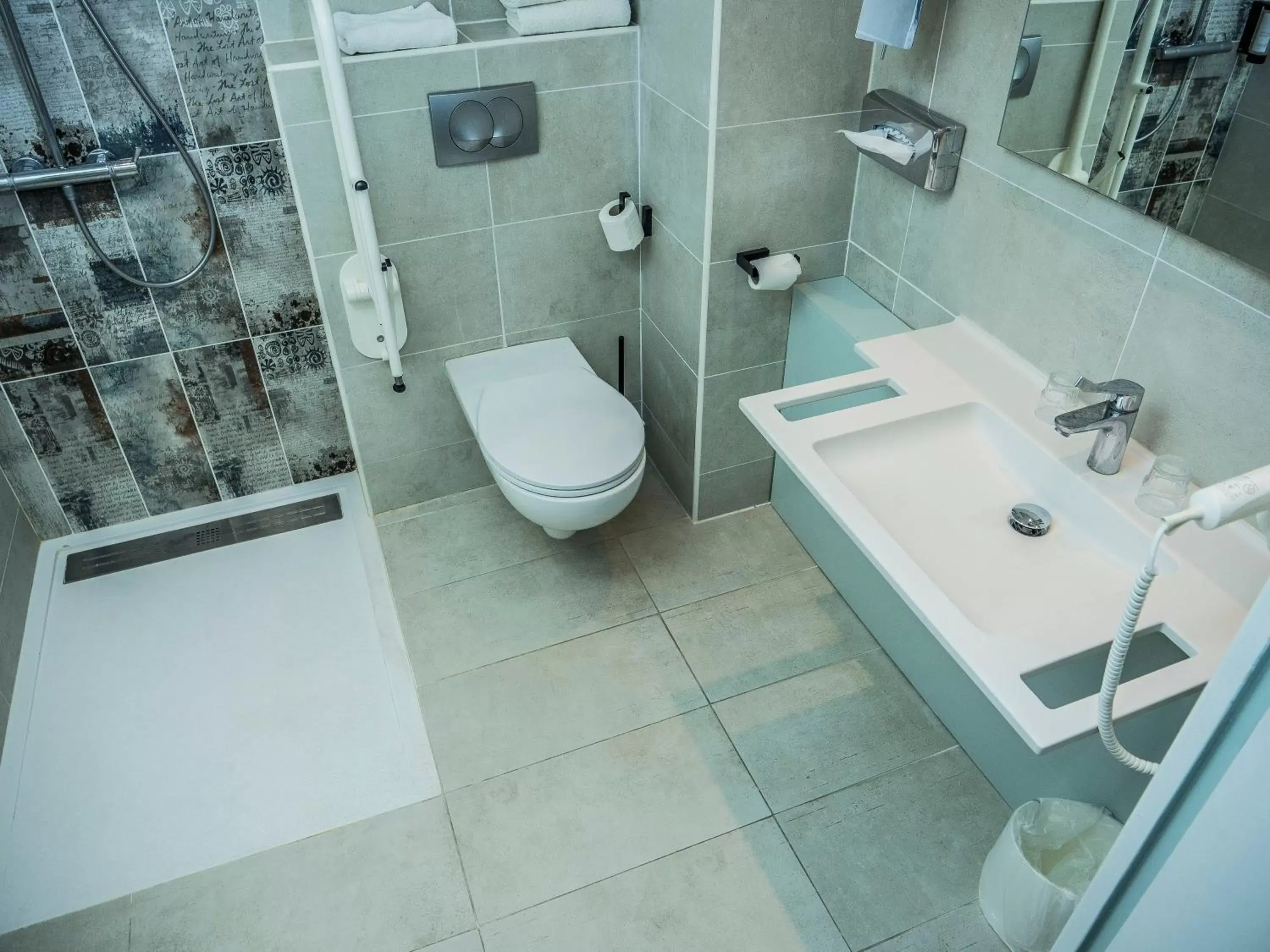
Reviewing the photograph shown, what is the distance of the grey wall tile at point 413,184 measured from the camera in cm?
218

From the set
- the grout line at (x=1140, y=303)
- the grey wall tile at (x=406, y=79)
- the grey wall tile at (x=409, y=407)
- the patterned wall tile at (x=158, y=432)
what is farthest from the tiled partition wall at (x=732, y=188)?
the patterned wall tile at (x=158, y=432)

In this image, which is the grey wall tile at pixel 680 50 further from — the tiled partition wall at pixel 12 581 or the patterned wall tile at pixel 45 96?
the tiled partition wall at pixel 12 581

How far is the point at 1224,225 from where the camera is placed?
140cm

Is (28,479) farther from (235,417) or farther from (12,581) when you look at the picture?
(235,417)

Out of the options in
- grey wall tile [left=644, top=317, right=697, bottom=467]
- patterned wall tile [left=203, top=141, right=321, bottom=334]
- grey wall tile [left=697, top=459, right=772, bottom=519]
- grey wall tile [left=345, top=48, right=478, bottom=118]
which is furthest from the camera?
grey wall tile [left=697, top=459, right=772, bottom=519]

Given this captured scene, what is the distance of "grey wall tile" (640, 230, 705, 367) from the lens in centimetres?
235

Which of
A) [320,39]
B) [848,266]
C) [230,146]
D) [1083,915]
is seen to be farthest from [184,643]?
[1083,915]

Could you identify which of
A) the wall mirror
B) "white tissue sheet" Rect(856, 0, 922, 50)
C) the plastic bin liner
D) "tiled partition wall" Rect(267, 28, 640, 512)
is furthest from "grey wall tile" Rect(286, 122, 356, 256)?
the plastic bin liner

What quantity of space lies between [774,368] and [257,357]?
4.64 feet

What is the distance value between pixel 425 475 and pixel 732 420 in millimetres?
924

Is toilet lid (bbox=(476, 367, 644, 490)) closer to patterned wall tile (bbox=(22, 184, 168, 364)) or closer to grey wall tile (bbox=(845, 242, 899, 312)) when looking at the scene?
grey wall tile (bbox=(845, 242, 899, 312))

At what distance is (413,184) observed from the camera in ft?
7.46

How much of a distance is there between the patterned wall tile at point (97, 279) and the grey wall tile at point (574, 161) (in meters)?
0.92

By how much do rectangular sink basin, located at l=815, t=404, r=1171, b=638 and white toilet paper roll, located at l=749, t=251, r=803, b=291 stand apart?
635 millimetres
